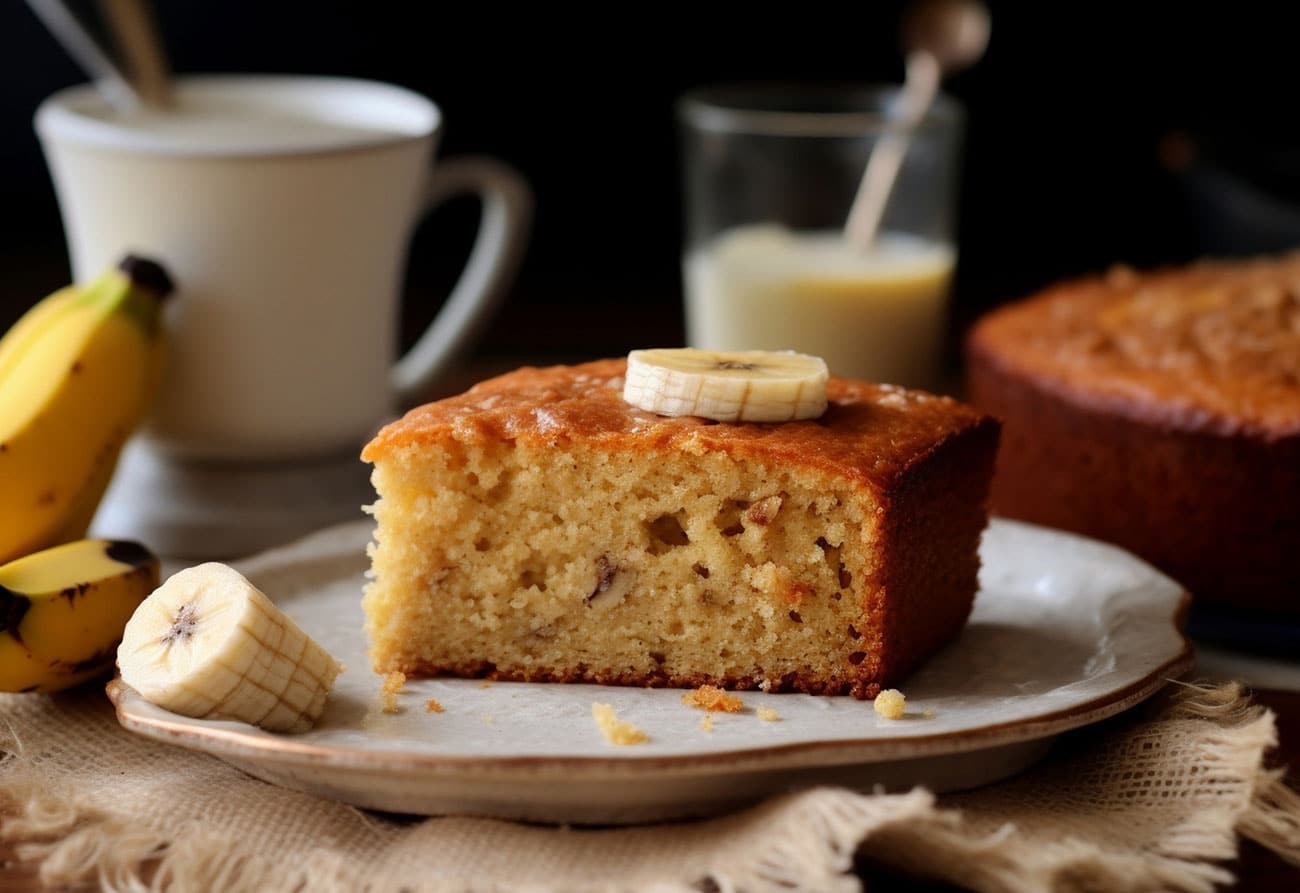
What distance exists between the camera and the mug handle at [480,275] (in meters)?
3.60

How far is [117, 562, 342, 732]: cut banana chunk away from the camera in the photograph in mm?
1942

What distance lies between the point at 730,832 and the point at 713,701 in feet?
0.98

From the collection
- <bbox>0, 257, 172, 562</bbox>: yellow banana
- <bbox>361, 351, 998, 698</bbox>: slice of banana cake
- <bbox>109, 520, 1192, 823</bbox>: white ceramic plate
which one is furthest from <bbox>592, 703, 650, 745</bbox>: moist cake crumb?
<bbox>0, 257, 172, 562</bbox>: yellow banana

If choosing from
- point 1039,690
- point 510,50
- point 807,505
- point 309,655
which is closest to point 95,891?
point 309,655

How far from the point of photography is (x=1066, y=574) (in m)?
2.65

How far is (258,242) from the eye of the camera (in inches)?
121

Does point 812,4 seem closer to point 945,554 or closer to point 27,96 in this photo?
point 27,96

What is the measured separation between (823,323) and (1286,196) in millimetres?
1455

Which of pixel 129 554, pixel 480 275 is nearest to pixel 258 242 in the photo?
pixel 480 275

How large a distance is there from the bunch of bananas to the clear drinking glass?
1.42 m

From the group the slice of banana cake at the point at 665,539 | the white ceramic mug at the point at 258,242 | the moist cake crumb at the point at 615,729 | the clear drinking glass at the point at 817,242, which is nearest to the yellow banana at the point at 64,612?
the slice of banana cake at the point at 665,539

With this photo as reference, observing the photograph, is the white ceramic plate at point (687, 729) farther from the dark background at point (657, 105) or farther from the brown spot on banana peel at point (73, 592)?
the dark background at point (657, 105)

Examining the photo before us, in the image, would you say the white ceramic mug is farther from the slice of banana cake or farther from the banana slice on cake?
the banana slice on cake

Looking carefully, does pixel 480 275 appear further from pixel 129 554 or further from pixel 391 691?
pixel 391 691
